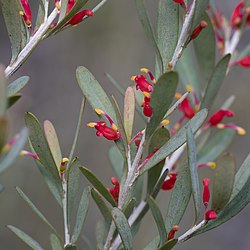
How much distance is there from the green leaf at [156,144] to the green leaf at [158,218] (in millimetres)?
96

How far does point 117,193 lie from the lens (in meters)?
0.66

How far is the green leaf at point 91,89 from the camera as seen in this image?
615mm

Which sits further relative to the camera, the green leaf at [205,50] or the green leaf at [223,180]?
the green leaf at [205,50]

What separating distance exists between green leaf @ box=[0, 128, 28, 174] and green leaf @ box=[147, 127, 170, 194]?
24cm

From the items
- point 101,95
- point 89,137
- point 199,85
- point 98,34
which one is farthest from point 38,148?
point 98,34

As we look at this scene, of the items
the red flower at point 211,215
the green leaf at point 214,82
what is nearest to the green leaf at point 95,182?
the red flower at point 211,215

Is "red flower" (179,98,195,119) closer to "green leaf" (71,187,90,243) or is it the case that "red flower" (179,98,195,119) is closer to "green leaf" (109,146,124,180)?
"green leaf" (109,146,124,180)

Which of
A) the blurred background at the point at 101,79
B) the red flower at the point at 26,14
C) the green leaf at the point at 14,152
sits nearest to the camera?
the green leaf at the point at 14,152

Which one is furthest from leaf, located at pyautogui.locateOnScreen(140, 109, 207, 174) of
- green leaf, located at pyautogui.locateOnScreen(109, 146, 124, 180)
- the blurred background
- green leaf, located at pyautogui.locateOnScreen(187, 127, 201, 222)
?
the blurred background

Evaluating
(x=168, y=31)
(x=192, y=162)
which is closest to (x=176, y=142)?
(x=192, y=162)

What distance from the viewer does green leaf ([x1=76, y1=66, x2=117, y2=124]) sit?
62cm

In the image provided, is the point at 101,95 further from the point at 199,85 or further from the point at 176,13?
the point at 199,85

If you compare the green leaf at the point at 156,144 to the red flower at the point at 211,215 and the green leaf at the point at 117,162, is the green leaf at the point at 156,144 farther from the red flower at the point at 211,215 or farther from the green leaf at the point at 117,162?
the green leaf at the point at 117,162

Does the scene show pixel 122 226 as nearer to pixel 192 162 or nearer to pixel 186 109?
pixel 192 162
